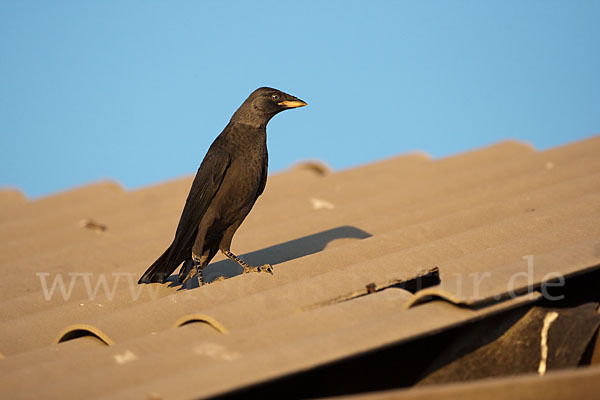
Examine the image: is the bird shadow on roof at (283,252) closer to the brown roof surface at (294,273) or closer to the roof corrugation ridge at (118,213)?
the brown roof surface at (294,273)

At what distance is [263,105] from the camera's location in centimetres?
445

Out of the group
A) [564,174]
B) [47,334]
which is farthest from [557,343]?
[564,174]

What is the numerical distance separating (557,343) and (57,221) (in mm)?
4954

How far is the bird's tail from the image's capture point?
13.1 ft

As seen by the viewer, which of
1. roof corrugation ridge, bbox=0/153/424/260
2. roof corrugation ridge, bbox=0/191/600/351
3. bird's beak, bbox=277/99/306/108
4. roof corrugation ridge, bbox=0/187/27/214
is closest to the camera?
roof corrugation ridge, bbox=0/191/600/351

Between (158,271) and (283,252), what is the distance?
0.76 metres

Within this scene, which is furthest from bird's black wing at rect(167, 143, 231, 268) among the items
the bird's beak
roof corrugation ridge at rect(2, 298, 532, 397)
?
roof corrugation ridge at rect(2, 298, 532, 397)

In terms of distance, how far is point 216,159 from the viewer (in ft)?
13.7

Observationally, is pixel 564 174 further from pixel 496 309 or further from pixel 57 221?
pixel 57 221

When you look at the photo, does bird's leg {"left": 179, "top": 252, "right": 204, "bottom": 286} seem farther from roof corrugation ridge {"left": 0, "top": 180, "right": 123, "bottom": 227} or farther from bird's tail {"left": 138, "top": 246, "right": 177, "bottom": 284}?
roof corrugation ridge {"left": 0, "top": 180, "right": 123, "bottom": 227}

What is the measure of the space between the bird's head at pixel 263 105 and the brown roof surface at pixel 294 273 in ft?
2.54

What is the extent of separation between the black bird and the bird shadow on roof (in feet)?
0.39

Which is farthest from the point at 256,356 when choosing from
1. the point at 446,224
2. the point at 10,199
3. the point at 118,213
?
the point at 10,199

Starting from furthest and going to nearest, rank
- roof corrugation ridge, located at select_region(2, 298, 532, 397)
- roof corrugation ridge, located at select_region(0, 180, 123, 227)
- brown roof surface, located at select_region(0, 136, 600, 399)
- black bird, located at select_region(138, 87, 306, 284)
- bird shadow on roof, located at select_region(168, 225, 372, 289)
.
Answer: roof corrugation ridge, located at select_region(0, 180, 123, 227)
bird shadow on roof, located at select_region(168, 225, 372, 289)
black bird, located at select_region(138, 87, 306, 284)
brown roof surface, located at select_region(0, 136, 600, 399)
roof corrugation ridge, located at select_region(2, 298, 532, 397)
